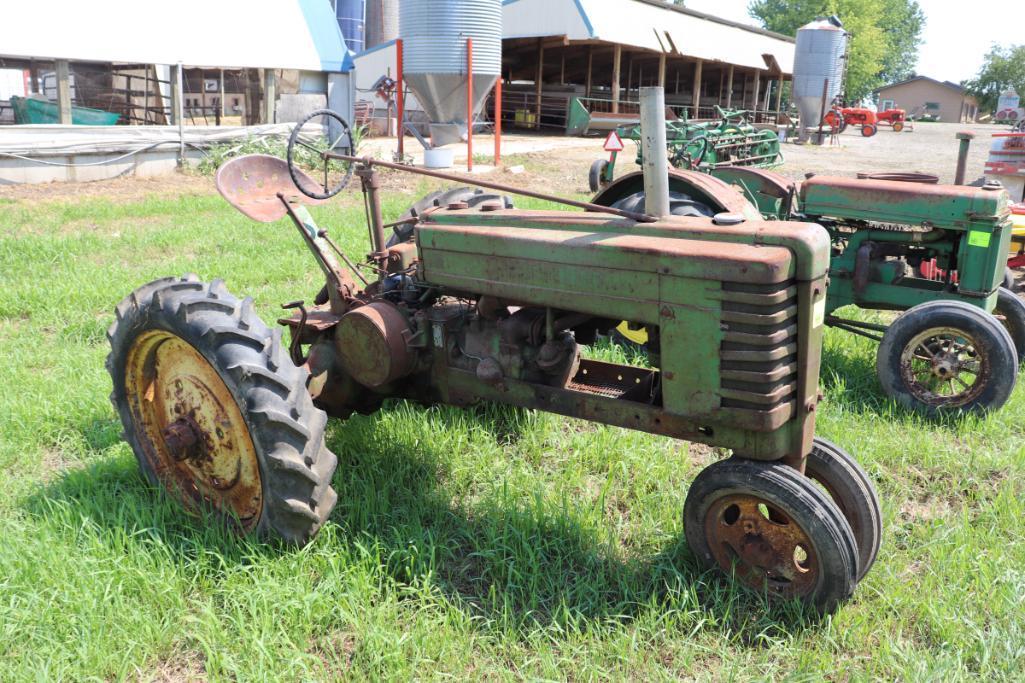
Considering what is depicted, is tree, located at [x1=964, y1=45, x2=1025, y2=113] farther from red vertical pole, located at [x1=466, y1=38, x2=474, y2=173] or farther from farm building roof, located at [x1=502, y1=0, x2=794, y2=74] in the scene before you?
red vertical pole, located at [x1=466, y1=38, x2=474, y2=173]

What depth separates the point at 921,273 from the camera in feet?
17.5

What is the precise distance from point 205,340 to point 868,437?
3.02 m

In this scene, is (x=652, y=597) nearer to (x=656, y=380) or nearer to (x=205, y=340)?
(x=656, y=380)

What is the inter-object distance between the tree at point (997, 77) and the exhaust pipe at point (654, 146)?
7642 centimetres

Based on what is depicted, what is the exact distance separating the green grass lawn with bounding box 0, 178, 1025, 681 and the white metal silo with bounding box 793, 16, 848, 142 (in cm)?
2401

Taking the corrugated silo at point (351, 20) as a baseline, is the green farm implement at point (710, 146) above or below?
below

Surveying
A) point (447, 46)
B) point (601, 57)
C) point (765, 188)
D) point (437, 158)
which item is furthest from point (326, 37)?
point (601, 57)

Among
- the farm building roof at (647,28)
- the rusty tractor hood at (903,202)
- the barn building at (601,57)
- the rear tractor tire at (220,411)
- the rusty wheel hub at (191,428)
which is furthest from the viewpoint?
the barn building at (601,57)

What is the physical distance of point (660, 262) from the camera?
101 inches

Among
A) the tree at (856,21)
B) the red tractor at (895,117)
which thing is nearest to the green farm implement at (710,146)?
the red tractor at (895,117)

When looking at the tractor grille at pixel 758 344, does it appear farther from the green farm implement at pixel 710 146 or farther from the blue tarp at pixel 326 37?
the blue tarp at pixel 326 37

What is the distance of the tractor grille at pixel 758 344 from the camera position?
2438 mm

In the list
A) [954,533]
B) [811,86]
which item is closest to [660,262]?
[954,533]

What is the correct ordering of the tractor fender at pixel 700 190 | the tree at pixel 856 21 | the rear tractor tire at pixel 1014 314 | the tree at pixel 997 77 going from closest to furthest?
1. the tractor fender at pixel 700 190
2. the rear tractor tire at pixel 1014 314
3. the tree at pixel 856 21
4. the tree at pixel 997 77
